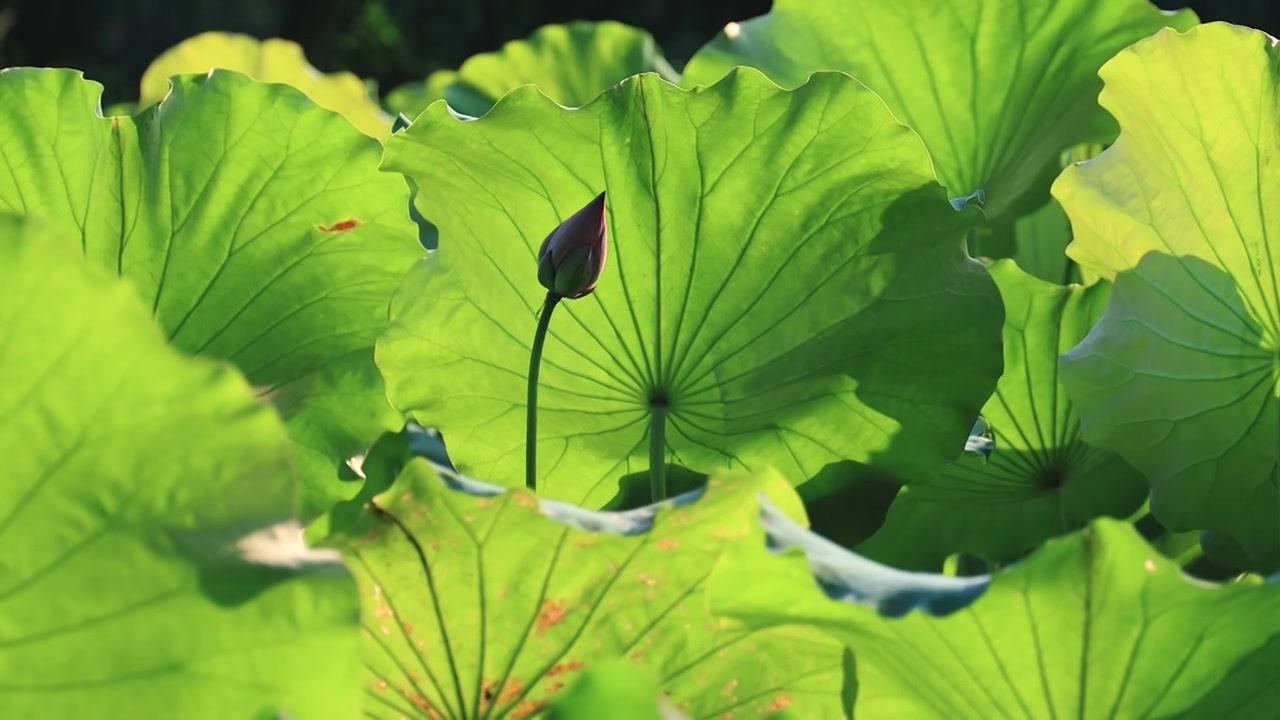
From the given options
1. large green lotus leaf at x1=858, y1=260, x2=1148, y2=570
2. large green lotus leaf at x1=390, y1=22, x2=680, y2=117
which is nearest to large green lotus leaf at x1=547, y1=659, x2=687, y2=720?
large green lotus leaf at x1=858, y1=260, x2=1148, y2=570

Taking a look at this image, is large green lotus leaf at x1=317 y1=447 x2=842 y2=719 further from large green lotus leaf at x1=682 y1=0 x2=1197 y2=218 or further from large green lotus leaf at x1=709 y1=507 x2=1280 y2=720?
large green lotus leaf at x1=682 y1=0 x2=1197 y2=218

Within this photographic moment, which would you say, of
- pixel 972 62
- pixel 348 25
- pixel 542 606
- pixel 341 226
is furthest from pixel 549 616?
pixel 348 25

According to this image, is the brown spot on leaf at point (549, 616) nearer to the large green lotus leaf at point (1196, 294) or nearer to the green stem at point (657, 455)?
the green stem at point (657, 455)

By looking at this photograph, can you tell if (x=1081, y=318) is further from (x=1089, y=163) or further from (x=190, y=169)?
(x=190, y=169)

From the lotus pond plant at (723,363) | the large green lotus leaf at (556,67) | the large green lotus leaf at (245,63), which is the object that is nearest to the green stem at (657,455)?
the lotus pond plant at (723,363)

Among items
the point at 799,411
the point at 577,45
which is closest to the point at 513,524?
the point at 799,411

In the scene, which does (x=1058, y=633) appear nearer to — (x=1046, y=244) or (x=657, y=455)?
(x=657, y=455)

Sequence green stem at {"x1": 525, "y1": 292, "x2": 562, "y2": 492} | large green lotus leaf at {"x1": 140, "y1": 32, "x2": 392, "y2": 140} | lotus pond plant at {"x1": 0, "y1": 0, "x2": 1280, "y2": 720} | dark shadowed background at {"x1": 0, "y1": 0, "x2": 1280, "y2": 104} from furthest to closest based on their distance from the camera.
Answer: dark shadowed background at {"x1": 0, "y1": 0, "x2": 1280, "y2": 104}, large green lotus leaf at {"x1": 140, "y1": 32, "x2": 392, "y2": 140}, green stem at {"x1": 525, "y1": 292, "x2": 562, "y2": 492}, lotus pond plant at {"x1": 0, "y1": 0, "x2": 1280, "y2": 720}
